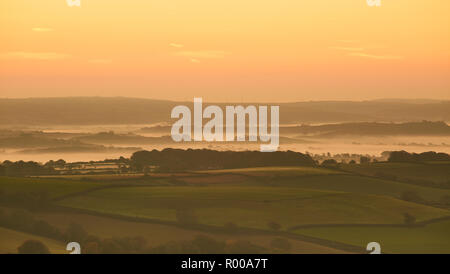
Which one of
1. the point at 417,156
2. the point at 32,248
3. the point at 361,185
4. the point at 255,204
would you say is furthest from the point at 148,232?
the point at 417,156

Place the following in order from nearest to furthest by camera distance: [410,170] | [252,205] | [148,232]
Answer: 1. [148,232]
2. [252,205]
3. [410,170]

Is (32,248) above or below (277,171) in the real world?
below

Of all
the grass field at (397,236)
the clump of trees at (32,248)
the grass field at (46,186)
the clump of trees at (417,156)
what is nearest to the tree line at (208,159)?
the grass field at (46,186)

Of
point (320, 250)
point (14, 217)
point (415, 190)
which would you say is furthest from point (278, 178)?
point (14, 217)

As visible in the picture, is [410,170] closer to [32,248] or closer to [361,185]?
[361,185]

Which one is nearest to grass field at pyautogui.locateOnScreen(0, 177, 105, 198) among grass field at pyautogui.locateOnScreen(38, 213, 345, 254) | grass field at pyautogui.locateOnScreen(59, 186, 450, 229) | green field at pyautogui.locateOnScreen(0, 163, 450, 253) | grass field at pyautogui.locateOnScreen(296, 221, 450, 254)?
green field at pyautogui.locateOnScreen(0, 163, 450, 253)

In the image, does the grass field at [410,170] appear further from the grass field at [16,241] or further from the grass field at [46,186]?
the grass field at [16,241]

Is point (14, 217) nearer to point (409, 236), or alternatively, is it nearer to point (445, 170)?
point (409, 236)
